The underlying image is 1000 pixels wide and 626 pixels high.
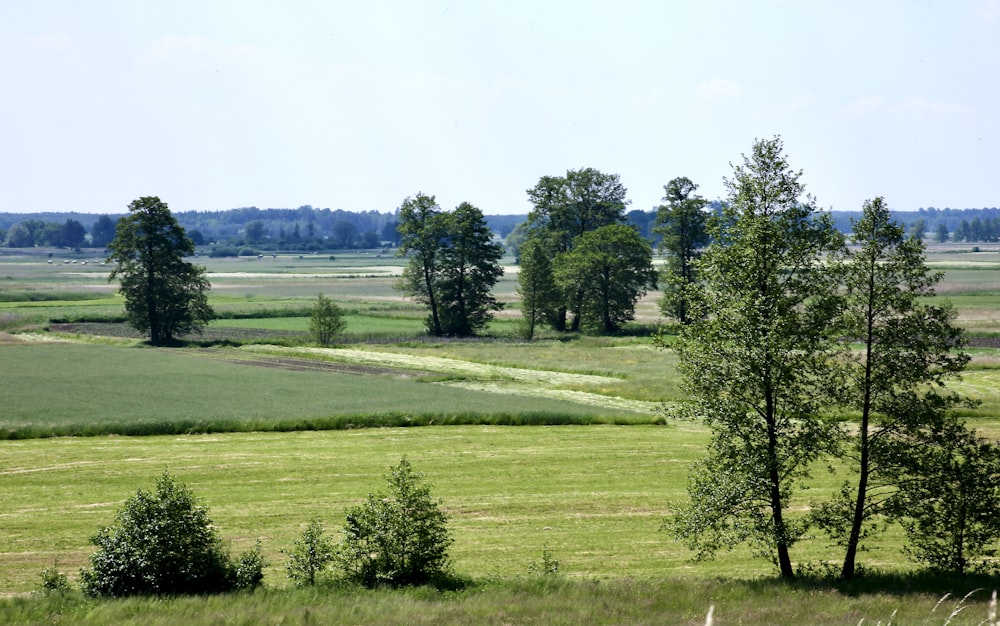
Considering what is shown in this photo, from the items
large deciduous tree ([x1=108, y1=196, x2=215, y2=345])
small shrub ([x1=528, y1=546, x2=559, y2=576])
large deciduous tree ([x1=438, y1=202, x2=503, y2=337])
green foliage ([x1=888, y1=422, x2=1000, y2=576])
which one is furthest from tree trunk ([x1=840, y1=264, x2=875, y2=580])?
large deciduous tree ([x1=438, y1=202, x2=503, y2=337])

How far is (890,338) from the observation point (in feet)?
77.2

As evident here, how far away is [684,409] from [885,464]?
16.3ft

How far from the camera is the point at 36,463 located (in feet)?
129

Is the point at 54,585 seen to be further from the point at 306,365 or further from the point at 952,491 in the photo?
the point at 306,365

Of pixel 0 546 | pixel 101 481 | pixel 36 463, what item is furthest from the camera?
pixel 36 463

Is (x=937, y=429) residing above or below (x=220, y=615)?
above

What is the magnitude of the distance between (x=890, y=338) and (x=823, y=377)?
1.82 meters

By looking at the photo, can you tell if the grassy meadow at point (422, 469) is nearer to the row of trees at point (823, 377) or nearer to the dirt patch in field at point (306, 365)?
the dirt patch in field at point (306, 365)

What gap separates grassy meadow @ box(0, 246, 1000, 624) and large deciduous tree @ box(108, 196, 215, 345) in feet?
25.7

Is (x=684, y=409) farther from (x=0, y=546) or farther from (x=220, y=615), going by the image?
(x=0, y=546)

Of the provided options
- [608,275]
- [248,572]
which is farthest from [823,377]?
[608,275]

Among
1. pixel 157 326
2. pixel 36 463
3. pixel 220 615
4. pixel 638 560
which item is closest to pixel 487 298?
pixel 157 326

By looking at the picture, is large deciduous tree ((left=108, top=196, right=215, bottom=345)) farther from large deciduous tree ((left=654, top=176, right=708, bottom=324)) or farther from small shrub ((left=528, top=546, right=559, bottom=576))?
small shrub ((left=528, top=546, right=559, bottom=576))

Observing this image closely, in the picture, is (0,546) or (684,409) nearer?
(684,409)
